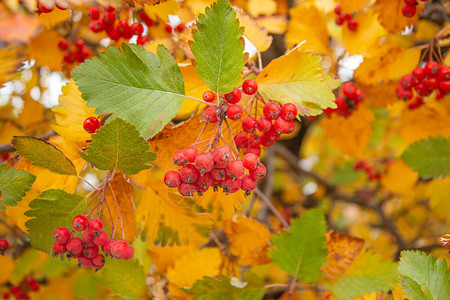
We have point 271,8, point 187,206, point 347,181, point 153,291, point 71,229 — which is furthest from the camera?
point 347,181

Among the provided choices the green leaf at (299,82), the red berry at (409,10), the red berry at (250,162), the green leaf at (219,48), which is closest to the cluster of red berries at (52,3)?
the green leaf at (219,48)

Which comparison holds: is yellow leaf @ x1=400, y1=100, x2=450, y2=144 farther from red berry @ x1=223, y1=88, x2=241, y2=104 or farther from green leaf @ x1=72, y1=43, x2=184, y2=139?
green leaf @ x1=72, y1=43, x2=184, y2=139

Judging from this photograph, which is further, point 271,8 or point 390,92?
point 271,8

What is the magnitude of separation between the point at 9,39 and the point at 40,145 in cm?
45

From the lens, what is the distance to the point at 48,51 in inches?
82.6

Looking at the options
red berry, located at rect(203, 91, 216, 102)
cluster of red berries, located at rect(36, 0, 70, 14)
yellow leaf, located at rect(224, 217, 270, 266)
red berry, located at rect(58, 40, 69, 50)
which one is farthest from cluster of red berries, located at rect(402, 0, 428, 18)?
red berry, located at rect(58, 40, 69, 50)

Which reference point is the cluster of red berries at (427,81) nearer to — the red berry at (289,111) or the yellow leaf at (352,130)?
the yellow leaf at (352,130)

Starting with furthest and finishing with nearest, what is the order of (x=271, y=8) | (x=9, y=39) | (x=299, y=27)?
(x=271, y=8)
(x=299, y=27)
(x=9, y=39)

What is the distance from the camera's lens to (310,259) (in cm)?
148

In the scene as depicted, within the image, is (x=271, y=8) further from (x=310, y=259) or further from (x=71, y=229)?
(x=71, y=229)

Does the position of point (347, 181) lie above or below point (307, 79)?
below

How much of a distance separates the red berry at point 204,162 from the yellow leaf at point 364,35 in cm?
137

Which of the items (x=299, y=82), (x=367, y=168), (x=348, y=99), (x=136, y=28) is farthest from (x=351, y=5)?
(x=367, y=168)

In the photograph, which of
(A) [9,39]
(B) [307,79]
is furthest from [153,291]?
(A) [9,39]
